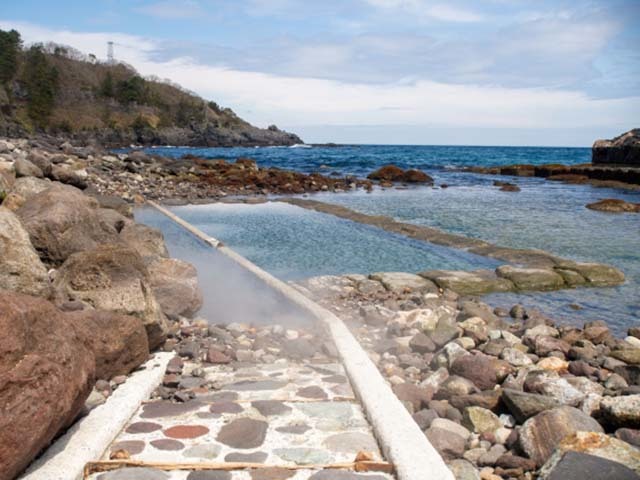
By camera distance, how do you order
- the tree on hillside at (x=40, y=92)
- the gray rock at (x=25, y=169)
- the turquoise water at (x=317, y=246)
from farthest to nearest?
the tree on hillside at (x=40, y=92)
the gray rock at (x=25, y=169)
the turquoise water at (x=317, y=246)

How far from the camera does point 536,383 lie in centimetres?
524

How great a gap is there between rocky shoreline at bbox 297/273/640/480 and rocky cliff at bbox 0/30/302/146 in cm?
7861

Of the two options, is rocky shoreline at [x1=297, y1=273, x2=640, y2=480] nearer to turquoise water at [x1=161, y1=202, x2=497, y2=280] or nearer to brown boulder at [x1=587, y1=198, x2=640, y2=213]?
turquoise water at [x1=161, y1=202, x2=497, y2=280]

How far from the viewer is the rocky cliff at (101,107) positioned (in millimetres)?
90625

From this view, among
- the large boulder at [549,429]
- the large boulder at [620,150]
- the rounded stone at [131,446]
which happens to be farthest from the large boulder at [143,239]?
the large boulder at [620,150]

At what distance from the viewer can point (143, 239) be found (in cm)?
890

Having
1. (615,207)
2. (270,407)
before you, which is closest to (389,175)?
(615,207)

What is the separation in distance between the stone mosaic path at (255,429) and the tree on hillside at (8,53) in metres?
103

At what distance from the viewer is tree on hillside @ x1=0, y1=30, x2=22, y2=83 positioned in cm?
9169

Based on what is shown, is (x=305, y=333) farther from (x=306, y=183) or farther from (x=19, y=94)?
(x=19, y=94)

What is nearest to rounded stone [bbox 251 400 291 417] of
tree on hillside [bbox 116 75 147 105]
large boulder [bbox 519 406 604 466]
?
large boulder [bbox 519 406 604 466]

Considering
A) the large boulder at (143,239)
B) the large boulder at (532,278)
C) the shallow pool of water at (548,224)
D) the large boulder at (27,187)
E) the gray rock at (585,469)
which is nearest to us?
the gray rock at (585,469)

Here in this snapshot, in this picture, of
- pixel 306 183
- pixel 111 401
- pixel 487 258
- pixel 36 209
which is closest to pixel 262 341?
pixel 111 401

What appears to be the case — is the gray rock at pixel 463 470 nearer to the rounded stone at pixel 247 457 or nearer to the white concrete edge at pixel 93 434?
the rounded stone at pixel 247 457
